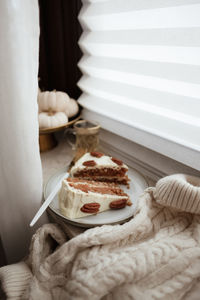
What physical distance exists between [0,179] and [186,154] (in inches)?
20.3

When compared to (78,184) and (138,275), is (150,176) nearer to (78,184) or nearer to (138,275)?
(78,184)

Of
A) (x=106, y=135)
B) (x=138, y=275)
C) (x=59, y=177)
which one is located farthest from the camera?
(x=106, y=135)

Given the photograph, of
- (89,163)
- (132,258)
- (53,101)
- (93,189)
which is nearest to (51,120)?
(53,101)

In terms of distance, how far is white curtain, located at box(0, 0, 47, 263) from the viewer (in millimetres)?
485

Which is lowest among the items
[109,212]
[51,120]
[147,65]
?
[109,212]

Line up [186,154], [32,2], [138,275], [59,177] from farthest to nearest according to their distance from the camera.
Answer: [59,177] < [186,154] < [32,2] < [138,275]

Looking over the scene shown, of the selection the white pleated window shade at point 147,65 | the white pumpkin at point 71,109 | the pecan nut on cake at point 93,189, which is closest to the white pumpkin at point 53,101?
the white pumpkin at point 71,109

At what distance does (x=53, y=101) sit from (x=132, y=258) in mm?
740

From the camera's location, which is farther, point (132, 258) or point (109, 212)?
point (109, 212)

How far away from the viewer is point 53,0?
102 centimetres

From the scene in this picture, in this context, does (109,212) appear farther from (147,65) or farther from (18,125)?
(147,65)

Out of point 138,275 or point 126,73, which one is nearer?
point 138,275

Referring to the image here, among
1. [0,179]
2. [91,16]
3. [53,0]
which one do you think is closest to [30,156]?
[0,179]

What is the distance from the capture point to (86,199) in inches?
23.7
